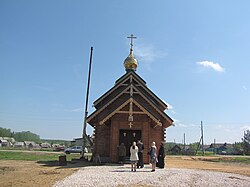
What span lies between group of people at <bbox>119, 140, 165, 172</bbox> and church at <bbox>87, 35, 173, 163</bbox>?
1.50m

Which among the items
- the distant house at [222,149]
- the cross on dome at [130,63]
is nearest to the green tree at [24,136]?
the distant house at [222,149]

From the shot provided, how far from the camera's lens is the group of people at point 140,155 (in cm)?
1583

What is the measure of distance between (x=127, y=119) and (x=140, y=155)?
11.5ft

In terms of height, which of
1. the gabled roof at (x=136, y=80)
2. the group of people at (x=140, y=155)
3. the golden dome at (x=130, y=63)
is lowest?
the group of people at (x=140, y=155)

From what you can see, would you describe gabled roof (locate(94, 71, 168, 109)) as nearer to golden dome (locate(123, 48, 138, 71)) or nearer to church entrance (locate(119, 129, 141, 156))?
golden dome (locate(123, 48, 138, 71))

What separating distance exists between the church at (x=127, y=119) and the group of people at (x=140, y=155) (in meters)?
1.50

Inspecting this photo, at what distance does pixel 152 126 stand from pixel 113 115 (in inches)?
141

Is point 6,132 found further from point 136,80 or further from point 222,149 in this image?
point 136,80

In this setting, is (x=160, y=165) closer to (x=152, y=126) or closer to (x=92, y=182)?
(x=152, y=126)

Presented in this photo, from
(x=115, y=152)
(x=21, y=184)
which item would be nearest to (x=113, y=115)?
(x=115, y=152)

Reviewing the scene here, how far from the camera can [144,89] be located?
24.5 meters

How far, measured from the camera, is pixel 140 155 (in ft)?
58.2

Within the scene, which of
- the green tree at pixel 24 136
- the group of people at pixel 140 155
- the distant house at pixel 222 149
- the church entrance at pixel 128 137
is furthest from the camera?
the green tree at pixel 24 136

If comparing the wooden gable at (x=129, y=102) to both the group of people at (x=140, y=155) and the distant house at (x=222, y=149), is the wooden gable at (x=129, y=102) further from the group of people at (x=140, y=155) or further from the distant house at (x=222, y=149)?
the distant house at (x=222, y=149)
